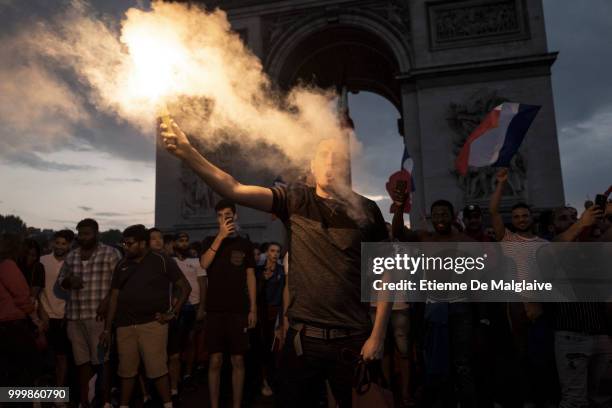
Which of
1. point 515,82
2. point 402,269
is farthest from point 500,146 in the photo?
point 515,82

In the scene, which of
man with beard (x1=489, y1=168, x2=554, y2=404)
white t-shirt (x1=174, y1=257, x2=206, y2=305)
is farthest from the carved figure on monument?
man with beard (x1=489, y1=168, x2=554, y2=404)

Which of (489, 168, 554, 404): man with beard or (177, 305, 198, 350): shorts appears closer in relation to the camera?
(489, 168, 554, 404): man with beard

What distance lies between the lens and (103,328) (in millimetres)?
5059

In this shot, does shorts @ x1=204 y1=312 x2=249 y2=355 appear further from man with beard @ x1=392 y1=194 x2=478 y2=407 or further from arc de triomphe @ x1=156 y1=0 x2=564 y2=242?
arc de triomphe @ x1=156 y1=0 x2=564 y2=242

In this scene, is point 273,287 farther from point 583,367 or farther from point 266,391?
point 583,367

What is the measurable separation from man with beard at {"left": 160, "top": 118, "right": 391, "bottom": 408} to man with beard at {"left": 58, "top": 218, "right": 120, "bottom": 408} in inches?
→ 136

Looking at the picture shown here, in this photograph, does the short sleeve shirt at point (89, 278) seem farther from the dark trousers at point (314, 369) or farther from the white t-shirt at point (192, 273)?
the dark trousers at point (314, 369)

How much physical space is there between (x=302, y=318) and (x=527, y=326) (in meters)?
2.82

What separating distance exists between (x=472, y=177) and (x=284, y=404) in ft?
44.5

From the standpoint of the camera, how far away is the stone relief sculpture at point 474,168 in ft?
46.2

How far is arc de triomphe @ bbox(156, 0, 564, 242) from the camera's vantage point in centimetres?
1428

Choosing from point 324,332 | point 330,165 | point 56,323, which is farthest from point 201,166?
point 56,323

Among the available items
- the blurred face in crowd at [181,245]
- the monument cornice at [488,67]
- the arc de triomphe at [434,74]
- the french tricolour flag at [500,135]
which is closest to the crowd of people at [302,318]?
the blurred face in crowd at [181,245]

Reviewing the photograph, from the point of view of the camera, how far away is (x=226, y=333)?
473 cm
